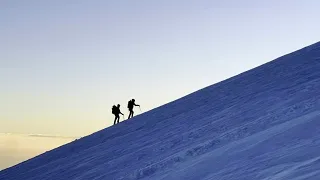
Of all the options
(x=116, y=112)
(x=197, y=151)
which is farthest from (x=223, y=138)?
(x=116, y=112)

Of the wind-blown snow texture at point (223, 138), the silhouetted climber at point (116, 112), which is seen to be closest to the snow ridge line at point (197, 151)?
the wind-blown snow texture at point (223, 138)

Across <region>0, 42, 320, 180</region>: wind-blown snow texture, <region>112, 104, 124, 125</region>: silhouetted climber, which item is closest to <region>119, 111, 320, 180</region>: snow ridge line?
<region>0, 42, 320, 180</region>: wind-blown snow texture

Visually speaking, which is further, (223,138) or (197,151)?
(223,138)

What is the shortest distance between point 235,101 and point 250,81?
2.68 metres

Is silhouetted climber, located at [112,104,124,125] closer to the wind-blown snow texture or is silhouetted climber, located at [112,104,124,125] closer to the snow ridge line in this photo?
the wind-blown snow texture

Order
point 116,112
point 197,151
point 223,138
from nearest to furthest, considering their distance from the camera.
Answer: point 197,151
point 223,138
point 116,112

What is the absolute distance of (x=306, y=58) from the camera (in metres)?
16.3

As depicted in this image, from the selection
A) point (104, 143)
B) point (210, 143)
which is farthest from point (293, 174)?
point (104, 143)

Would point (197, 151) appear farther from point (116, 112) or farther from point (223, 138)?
point (116, 112)

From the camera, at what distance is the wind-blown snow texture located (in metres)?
7.02

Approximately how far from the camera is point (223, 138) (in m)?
9.65

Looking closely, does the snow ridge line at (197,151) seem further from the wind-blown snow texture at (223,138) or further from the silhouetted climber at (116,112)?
the silhouetted climber at (116,112)

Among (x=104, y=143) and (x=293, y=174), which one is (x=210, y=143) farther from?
(x=104, y=143)

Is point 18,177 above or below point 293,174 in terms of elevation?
above
